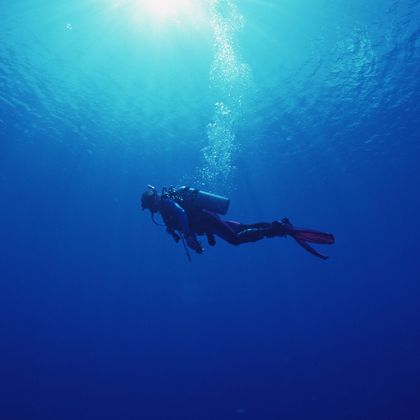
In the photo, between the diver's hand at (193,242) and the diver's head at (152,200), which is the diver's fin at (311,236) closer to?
the diver's hand at (193,242)

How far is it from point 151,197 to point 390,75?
17935 mm

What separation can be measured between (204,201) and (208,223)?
12.8 inches

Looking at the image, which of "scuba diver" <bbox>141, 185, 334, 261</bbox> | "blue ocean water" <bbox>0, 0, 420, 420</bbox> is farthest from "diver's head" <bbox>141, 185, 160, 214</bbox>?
"blue ocean water" <bbox>0, 0, 420, 420</bbox>

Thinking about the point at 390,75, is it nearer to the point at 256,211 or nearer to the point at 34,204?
the point at 256,211

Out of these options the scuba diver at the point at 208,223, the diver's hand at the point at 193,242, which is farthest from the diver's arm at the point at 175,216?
the diver's hand at the point at 193,242

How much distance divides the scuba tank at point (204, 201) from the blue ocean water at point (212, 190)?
11273 millimetres

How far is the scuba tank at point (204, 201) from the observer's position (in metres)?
5.18

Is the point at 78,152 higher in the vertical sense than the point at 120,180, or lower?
lower

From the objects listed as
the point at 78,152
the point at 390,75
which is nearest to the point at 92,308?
the point at 78,152

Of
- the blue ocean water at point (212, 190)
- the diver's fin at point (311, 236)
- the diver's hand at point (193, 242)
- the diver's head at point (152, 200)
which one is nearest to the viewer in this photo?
the diver's fin at point (311, 236)

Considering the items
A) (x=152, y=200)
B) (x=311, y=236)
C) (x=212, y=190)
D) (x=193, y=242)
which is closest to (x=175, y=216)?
(x=193, y=242)

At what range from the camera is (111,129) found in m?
22.5

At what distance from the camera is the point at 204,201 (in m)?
5.22

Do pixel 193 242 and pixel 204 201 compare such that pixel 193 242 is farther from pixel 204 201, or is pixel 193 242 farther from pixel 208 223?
pixel 204 201
